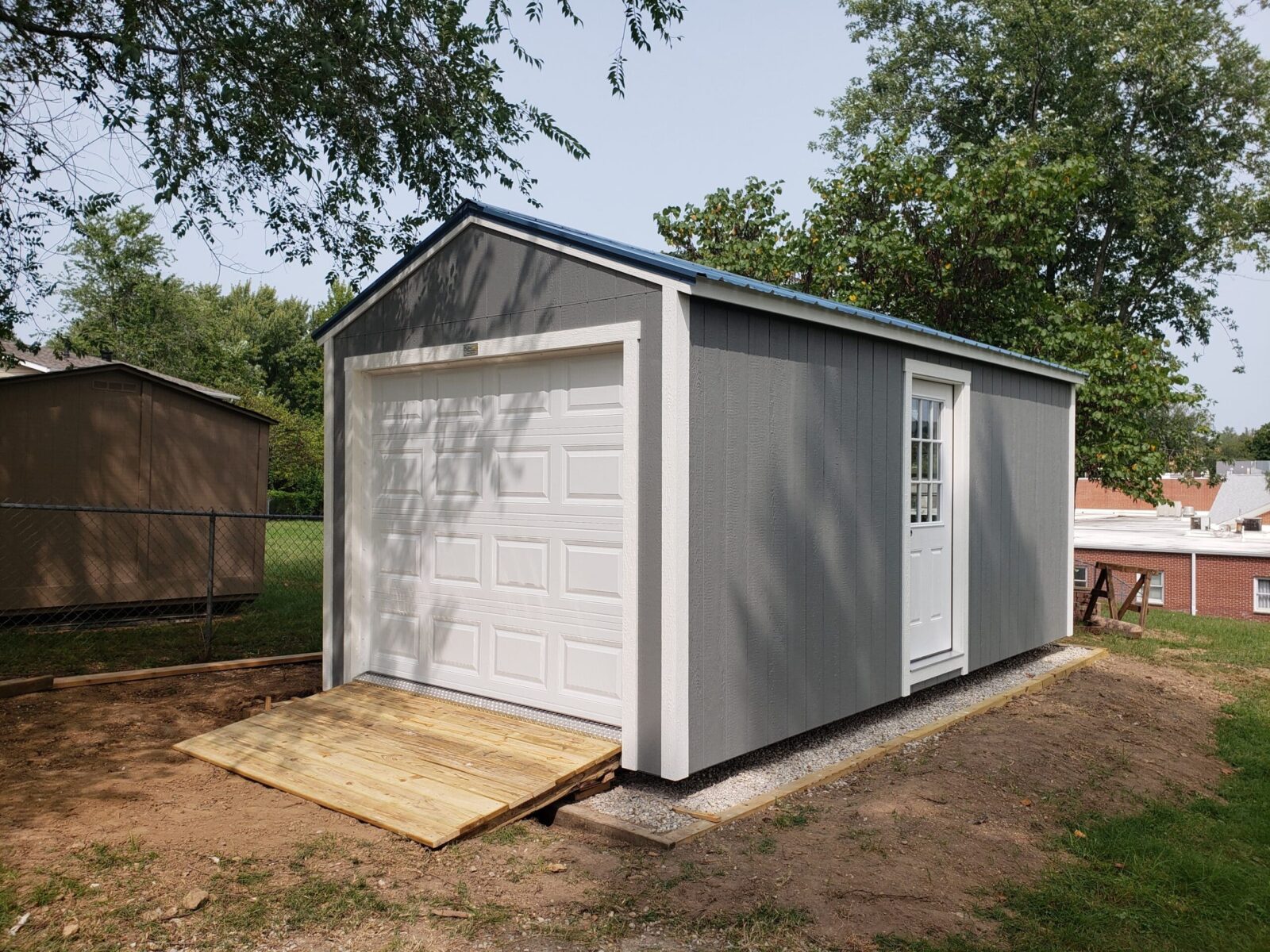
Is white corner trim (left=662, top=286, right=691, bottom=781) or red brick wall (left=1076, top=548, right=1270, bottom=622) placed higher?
white corner trim (left=662, top=286, right=691, bottom=781)

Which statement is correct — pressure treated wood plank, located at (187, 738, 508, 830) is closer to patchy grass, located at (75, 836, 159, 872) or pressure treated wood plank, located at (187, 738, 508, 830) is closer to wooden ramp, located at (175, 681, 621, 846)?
wooden ramp, located at (175, 681, 621, 846)

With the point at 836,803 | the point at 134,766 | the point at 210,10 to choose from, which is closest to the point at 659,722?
the point at 836,803

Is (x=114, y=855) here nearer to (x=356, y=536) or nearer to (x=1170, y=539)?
(x=356, y=536)

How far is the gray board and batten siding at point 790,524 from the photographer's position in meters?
4.66

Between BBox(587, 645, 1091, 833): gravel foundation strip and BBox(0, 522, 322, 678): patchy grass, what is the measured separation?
4.75m

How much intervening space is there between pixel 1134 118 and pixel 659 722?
2055 centimetres

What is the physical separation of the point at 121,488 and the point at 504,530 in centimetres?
601

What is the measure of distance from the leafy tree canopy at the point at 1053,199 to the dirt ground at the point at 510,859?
8.78 metres

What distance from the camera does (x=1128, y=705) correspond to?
7027 millimetres

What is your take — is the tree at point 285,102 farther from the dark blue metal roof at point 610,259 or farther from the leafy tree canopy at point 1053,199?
the leafy tree canopy at point 1053,199

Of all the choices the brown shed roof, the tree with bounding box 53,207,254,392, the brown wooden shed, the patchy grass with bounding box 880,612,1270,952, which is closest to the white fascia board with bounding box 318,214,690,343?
the patchy grass with bounding box 880,612,1270,952

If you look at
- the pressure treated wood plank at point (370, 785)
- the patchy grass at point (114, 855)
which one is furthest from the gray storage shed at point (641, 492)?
Answer: the patchy grass at point (114, 855)

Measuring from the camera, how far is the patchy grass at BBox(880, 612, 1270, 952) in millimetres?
3334

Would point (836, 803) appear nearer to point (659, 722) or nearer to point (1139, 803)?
point (659, 722)
